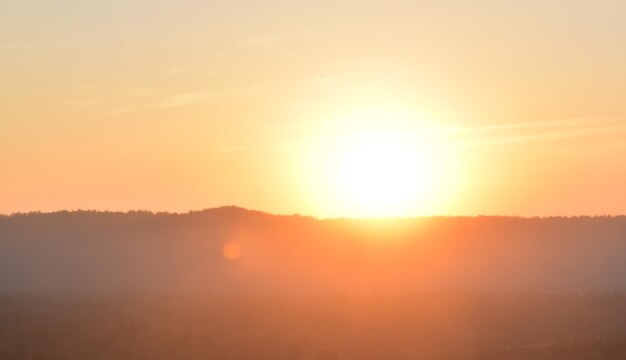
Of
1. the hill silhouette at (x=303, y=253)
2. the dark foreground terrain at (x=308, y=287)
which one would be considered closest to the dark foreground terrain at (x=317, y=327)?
the dark foreground terrain at (x=308, y=287)

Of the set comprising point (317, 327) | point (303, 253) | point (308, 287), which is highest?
point (303, 253)

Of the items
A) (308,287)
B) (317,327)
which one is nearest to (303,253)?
(308,287)

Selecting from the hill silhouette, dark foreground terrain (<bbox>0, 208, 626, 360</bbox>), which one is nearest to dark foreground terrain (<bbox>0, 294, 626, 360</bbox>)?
dark foreground terrain (<bbox>0, 208, 626, 360</bbox>)

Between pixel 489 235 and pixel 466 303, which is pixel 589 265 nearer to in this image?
pixel 489 235

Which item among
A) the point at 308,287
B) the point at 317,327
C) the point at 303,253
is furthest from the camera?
the point at 303,253

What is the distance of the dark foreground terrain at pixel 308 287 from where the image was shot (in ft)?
126

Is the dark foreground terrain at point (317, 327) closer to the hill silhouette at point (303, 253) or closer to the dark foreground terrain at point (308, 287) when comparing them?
the dark foreground terrain at point (308, 287)

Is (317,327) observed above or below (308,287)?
below

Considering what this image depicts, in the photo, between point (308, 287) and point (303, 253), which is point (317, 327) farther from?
point (303, 253)

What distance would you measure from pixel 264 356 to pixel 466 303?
70.3 ft

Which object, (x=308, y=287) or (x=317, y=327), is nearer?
(x=317, y=327)

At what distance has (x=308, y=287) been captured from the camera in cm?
6881

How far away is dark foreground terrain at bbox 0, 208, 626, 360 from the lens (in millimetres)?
38500

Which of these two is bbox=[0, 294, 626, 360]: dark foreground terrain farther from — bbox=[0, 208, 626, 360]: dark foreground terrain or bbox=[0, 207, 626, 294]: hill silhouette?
bbox=[0, 207, 626, 294]: hill silhouette
